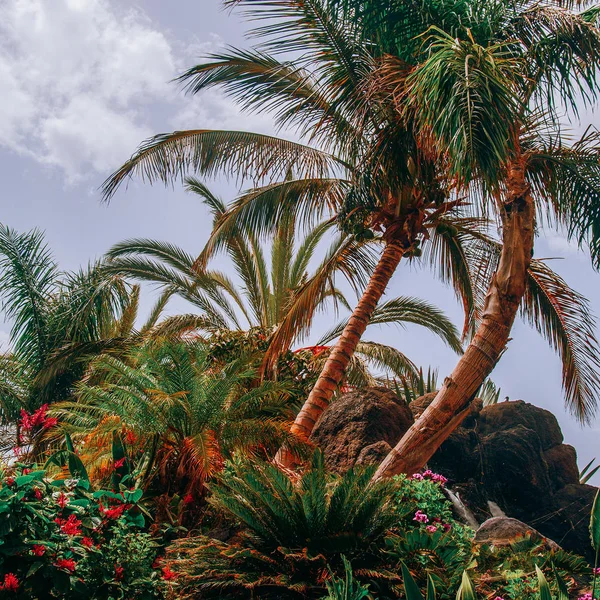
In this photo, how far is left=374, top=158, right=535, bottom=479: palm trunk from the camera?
753 centimetres

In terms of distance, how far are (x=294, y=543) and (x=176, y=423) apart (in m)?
3.10

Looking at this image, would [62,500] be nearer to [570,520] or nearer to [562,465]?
[570,520]

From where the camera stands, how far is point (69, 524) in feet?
14.4

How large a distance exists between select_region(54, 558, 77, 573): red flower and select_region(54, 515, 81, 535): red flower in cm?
17

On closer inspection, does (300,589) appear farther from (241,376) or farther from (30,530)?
(241,376)

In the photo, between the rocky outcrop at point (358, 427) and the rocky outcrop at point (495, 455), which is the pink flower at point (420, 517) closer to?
the rocky outcrop at point (495, 455)

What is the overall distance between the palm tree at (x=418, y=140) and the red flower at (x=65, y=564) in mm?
3989

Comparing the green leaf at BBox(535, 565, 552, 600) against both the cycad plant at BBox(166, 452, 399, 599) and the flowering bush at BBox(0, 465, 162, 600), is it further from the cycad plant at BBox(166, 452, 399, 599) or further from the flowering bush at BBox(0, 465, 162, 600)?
the flowering bush at BBox(0, 465, 162, 600)

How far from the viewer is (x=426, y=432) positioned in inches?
298

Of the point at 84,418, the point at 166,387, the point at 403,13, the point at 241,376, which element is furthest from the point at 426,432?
the point at 403,13

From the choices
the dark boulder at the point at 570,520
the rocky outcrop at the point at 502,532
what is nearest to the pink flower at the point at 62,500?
the rocky outcrop at the point at 502,532

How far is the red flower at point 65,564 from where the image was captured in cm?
428

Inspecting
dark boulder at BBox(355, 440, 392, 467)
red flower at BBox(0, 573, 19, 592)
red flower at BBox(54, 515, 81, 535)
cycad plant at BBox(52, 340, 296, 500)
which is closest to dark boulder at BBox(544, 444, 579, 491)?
dark boulder at BBox(355, 440, 392, 467)

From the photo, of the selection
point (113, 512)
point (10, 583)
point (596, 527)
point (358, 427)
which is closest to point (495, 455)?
point (358, 427)
